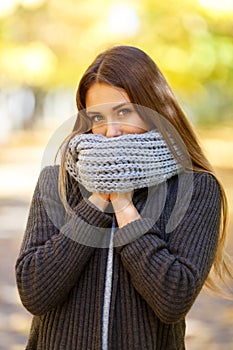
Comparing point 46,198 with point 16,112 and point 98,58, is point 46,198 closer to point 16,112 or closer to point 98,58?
point 98,58

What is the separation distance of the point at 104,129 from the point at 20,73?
6258 mm

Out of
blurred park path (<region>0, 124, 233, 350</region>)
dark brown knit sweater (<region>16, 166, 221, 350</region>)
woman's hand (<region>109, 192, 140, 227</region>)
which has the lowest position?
dark brown knit sweater (<region>16, 166, 221, 350</region>)

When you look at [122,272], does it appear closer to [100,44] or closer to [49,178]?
[49,178]

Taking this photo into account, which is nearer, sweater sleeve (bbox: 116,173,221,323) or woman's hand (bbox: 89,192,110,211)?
sweater sleeve (bbox: 116,173,221,323)

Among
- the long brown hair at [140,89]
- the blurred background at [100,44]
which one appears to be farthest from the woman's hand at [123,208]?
the blurred background at [100,44]

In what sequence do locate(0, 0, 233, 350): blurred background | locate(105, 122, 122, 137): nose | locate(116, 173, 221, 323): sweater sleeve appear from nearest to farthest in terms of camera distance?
locate(116, 173, 221, 323): sweater sleeve
locate(105, 122, 122, 137): nose
locate(0, 0, 233, 350): blurred background

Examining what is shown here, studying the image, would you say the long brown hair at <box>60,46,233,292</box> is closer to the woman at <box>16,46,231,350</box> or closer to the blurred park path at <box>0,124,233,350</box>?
the woman at <box>16,46,231,350</box>

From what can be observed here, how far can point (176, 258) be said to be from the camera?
4.96 feet

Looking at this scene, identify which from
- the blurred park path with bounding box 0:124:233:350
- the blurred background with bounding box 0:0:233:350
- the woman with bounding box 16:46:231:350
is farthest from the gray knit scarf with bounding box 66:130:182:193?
the blurred background with bounding box 0:0:233:350

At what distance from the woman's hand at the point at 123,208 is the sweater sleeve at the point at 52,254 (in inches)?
1.4

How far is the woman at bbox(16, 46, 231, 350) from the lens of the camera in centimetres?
153

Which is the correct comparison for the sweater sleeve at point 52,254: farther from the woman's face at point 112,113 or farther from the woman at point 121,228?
the woman's face at point 112,113

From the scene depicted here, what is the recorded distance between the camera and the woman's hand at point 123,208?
157 centimetres

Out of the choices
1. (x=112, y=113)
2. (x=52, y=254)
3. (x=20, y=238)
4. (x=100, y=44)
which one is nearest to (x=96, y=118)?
(x=112, y=113)
